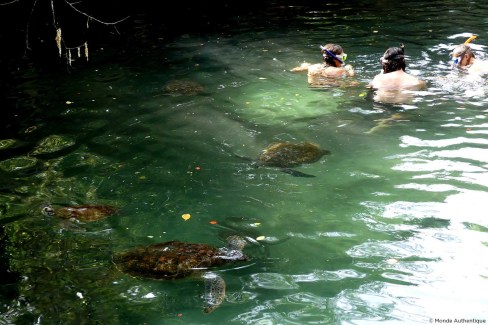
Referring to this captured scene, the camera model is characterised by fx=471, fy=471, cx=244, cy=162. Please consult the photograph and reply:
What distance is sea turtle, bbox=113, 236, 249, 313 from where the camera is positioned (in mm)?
4570

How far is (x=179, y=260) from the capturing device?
4625 millimetres

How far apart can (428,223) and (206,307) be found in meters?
2.59

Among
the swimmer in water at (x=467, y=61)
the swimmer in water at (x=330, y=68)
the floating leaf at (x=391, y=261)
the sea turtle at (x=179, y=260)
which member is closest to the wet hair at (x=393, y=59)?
the swimmer in water at (x=330, y=68)

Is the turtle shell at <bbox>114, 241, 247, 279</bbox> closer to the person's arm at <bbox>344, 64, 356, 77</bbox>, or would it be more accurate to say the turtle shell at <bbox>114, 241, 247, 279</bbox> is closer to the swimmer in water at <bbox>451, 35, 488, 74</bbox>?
the person's arm at <bbox>344, 64, 356, 77</bbox>

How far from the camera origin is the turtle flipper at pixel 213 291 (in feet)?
13.6

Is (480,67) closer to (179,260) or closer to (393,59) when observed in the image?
(393,59)

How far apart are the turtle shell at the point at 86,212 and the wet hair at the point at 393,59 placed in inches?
235

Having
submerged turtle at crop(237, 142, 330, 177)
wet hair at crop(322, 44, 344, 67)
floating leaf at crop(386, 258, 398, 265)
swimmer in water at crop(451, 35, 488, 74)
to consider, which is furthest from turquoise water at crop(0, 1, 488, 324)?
wet hair at crop(322, 44, 344, 67)

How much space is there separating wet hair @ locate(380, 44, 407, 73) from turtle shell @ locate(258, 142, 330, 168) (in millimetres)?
3126

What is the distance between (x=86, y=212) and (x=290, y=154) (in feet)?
9.33

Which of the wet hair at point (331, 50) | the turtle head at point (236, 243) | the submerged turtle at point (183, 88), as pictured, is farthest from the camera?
the submerged turtle at point (183, 88)

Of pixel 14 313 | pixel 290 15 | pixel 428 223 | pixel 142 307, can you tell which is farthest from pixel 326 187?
pixel 290 15

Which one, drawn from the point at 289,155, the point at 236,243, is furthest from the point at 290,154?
the point at 236,243

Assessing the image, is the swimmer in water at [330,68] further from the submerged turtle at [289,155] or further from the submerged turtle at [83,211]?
the submerged turtle at [83,211]
